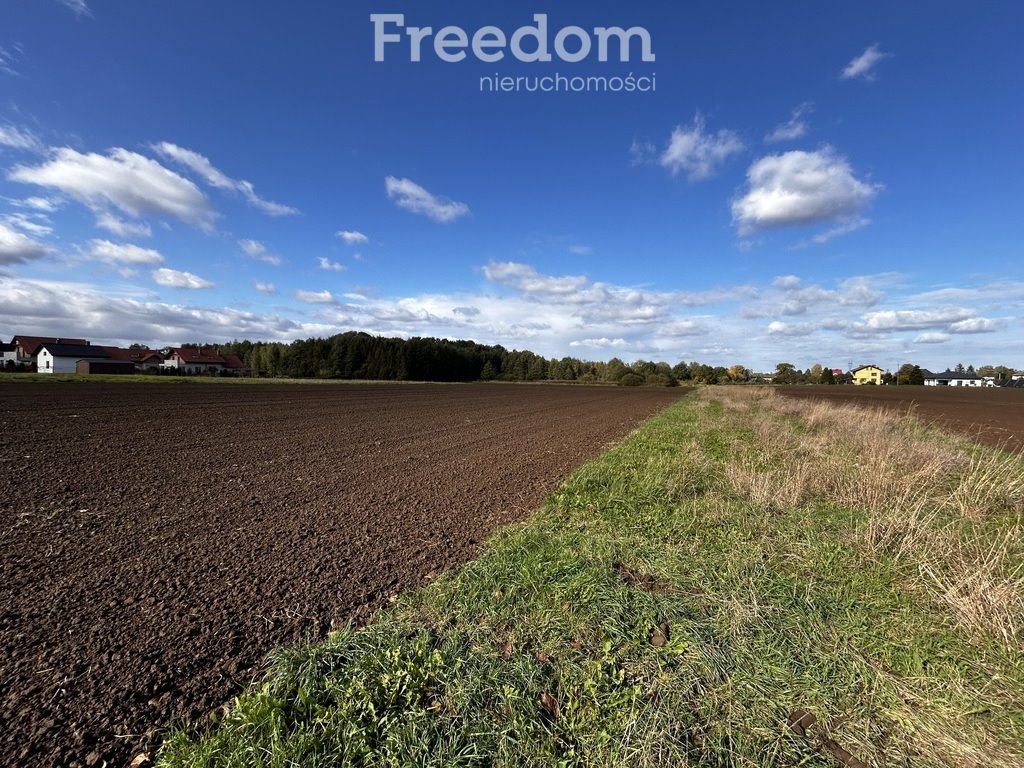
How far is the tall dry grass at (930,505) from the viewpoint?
3.78 m

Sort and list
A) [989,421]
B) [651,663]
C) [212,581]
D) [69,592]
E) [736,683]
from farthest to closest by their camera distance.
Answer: [989,421]
[212,581]
[69,592]
[651,663]
[736,683]

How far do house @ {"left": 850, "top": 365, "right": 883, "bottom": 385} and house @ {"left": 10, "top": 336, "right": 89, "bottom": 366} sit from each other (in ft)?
670

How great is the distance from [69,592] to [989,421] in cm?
4323

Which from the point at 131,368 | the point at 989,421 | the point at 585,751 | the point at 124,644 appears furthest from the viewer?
the point at 131,368

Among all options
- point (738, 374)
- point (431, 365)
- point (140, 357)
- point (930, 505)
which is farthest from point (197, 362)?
point (738, 374)

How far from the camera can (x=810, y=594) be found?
4.28 meters

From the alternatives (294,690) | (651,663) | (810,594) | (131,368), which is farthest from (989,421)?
(131,368)

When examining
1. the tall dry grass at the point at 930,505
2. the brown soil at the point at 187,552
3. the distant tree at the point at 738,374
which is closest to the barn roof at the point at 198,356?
the brown soil at the point at 187,552

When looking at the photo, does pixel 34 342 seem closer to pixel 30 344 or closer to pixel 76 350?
pixel 30 344

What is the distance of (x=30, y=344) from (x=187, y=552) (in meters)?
130

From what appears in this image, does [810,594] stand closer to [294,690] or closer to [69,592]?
[294,690]

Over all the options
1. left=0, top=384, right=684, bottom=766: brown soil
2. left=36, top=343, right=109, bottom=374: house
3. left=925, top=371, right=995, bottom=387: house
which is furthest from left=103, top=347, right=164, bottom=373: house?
left=925, top=371, right=995, bottom=387: house

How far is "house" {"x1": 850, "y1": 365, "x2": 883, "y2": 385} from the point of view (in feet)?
465

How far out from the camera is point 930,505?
7.16 meters
